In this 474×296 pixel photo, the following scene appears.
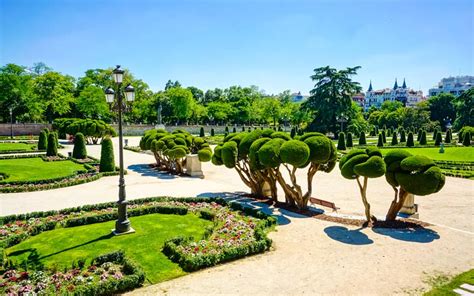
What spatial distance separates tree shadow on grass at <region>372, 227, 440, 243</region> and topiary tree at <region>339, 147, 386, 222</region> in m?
0.88

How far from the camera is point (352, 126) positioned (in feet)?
182

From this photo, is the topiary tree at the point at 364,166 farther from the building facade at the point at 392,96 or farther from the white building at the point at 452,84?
the white building at the point at 452,84

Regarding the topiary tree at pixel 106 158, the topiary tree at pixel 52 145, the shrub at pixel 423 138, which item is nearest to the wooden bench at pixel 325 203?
the topiary tree at pixel 106 158

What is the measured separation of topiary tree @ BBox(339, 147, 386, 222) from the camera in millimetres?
11773

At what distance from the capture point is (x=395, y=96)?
175875mm

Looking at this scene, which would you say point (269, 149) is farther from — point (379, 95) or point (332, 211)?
point (379, 95)

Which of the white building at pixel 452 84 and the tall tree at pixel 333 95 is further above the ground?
the white building at pixel 452 84

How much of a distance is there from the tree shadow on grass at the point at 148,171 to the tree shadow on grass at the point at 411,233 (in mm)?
14623

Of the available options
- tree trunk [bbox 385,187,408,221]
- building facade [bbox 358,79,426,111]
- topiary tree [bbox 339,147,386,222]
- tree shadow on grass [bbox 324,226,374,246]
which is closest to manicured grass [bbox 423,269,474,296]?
tree shadow on grass [bbox 324,226,374,246]

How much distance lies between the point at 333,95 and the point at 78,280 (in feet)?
175

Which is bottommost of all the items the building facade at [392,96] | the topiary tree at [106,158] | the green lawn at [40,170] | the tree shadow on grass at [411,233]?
the tree shadow on grass at [411,233]

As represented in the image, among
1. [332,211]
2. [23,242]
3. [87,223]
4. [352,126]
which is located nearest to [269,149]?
[332,211]

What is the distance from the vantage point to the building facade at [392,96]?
171125mm

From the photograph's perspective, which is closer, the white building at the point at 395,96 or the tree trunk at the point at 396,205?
the tree trunk at the point at 396,205
